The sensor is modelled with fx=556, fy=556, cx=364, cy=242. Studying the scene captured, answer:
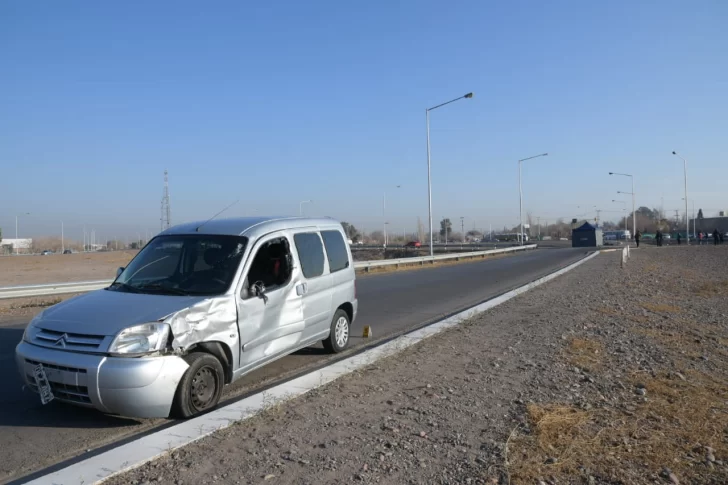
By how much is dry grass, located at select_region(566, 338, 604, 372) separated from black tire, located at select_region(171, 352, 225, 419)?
4.29 m

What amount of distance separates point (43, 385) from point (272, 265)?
2.58 metres

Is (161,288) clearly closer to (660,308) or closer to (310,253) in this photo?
(310,253)

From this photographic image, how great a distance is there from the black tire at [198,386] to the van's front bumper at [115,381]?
0.09 metres

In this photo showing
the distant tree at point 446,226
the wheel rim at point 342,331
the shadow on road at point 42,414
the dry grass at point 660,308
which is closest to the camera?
the shadow on road at point 42,414

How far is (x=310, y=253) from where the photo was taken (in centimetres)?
712

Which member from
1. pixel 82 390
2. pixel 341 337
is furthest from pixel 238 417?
pixel 341 337

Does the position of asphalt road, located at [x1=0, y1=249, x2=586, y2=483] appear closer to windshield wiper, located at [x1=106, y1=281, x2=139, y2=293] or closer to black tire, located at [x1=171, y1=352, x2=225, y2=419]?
black tire, located at [x1=171, y1=352, x2=225, y2=419]

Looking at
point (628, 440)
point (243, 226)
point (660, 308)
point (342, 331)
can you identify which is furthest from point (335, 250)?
point (660, 308)

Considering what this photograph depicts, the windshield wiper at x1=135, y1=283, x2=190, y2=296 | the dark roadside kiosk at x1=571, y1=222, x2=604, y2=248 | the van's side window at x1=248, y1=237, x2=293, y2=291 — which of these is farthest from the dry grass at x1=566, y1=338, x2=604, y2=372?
the dark roadside kiosk at x1=571, y1=222, x2=604, y2=248

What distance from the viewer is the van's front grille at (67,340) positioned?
4609 mm

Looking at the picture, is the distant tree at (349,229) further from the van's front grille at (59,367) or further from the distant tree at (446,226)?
the distant tree at (446,226)

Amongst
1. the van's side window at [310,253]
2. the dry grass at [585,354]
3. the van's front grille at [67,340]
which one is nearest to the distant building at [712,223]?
the dry grass at [585,354]

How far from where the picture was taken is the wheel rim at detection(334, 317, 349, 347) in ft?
26.0

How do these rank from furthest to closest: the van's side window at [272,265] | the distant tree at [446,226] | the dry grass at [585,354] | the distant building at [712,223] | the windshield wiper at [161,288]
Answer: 1. the distant tree at [446,226]
2. the distant building at [712,223]
3. the dry grass at [585,354]
4. the van's side window at [272,265]
5. the windshield wiper at [161,288]
